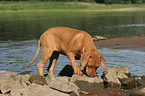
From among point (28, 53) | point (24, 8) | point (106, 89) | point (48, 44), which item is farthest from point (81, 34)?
point (24, 8)

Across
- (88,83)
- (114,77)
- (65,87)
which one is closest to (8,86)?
(65,87)

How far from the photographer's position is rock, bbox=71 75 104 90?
10.3 metres

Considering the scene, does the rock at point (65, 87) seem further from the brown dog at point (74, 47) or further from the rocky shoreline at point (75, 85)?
the brown dog at point (74, 47)

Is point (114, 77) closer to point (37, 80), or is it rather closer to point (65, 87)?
point (65, 87)

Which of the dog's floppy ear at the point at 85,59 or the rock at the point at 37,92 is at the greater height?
the dog's floppy ear at the point at 85,59

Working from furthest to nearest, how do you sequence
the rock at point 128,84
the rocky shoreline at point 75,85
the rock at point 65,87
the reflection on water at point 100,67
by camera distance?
the reflection on water at point 100,67 < the rock at point 128,84 < the rock at point 65,87 < the rocky shoreline at point 75,85

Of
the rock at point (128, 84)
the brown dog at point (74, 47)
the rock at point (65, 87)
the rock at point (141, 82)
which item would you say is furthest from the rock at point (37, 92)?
the rock at point (141, 82)

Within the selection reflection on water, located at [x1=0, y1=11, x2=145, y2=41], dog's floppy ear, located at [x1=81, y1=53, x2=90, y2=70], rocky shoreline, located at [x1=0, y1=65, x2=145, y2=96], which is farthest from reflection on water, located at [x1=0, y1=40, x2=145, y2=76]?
reflection on water, located at [x1=0, y1=11, x2=145, y2=41]

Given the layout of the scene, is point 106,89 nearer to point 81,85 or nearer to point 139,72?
point 81,85

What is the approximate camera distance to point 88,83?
10.3 metres

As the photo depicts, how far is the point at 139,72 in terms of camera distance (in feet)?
41.1

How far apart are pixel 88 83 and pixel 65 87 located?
3.89 ft

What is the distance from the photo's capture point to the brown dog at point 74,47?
1045 cm

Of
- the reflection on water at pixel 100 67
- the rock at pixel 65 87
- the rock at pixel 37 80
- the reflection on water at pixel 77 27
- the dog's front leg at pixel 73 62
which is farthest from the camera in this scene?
the reflection on water at pixel 77 27
